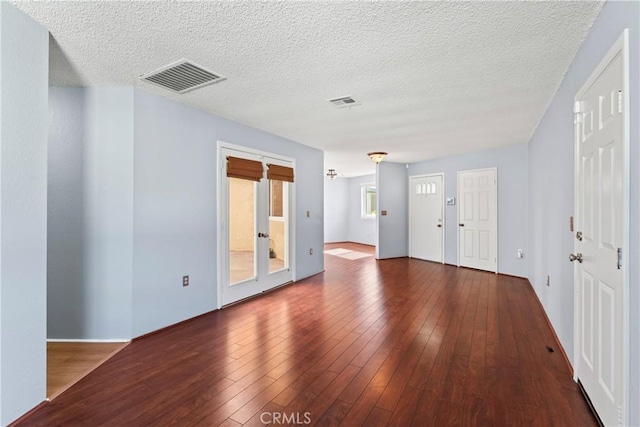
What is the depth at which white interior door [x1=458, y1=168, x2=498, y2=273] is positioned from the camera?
5625mm

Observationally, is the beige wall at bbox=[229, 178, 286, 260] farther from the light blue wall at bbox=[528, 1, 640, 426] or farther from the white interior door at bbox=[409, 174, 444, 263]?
the white interior door at bbox=[409, 174, 444, 263]

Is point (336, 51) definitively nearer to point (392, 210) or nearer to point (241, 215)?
point (241, 215)

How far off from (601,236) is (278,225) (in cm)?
390

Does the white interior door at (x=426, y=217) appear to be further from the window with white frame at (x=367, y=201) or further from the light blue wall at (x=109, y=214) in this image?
the light blue wall at (x=109, y=214)

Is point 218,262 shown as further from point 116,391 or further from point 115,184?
point 116,391

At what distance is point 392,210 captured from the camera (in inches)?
285

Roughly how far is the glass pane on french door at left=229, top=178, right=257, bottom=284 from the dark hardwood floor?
494mm

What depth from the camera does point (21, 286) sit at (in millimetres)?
1780

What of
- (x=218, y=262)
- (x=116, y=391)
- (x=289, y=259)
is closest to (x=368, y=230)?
(x=289, y=259)

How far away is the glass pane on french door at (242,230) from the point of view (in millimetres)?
3934

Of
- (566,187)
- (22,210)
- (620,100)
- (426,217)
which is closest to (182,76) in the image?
(22,210)

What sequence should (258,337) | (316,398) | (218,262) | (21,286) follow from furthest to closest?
Answer: 1. (218,262)
2. (258,337)
3. (316,398)
4. (21,286)

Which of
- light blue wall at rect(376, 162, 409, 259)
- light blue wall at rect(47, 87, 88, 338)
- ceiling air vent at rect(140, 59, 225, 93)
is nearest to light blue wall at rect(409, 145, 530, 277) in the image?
light blue wall at rect(376, 162, 409, 259)

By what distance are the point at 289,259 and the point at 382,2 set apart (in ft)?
13.1
